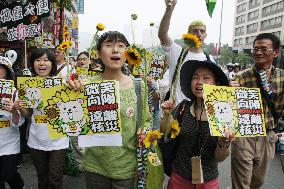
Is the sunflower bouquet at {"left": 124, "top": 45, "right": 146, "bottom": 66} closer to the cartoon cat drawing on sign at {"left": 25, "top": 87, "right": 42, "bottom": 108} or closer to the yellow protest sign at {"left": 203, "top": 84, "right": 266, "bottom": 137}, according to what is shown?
the yellow protest sign at {"left": 203, "top": 84, "right": 266, "bottom": 137}

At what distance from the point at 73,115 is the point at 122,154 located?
0.46 m

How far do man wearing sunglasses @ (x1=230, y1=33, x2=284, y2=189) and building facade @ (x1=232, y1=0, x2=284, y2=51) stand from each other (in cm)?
5529

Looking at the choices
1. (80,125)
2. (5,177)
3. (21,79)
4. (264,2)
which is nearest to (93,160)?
(80,125)

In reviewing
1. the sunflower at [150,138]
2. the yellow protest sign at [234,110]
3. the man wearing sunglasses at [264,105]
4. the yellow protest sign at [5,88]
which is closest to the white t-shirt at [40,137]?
the yellow protest sign at [5,88]

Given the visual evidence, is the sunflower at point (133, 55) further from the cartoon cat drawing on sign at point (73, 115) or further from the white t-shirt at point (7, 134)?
the white t-shirt at point (7, 134)

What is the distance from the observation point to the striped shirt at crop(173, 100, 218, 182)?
2.59 meters

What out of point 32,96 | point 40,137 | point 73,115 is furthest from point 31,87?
point 73,115

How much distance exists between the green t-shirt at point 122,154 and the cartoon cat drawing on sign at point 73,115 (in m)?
0.22

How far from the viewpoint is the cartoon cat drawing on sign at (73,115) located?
95.7 inches

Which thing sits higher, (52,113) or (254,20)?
(254,20)

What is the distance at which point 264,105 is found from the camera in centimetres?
341

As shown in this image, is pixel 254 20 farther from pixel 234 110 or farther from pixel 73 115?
pixel 73 115

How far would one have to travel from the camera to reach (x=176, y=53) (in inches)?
154

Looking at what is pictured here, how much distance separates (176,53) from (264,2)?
69002 millimetres
